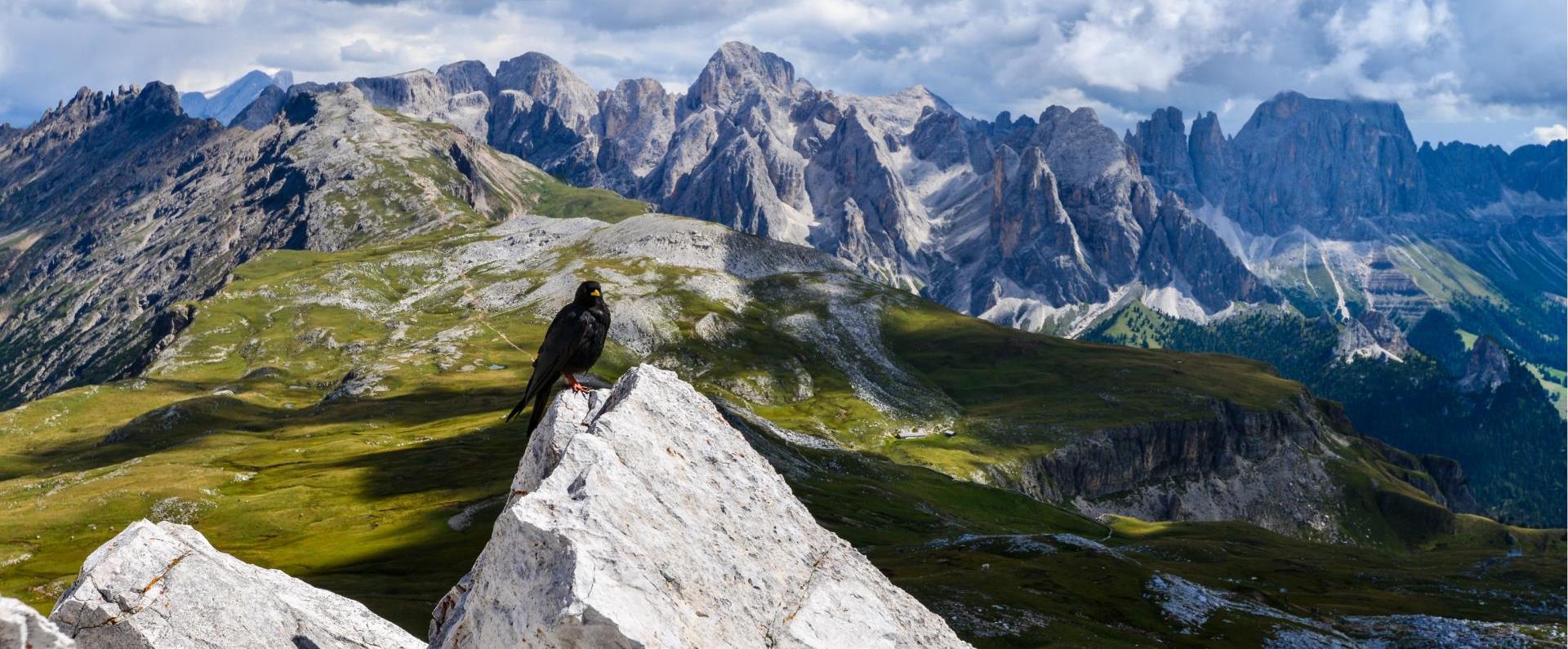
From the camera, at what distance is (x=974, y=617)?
75.4 metres

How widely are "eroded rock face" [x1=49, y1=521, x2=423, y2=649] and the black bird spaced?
6.75 meters

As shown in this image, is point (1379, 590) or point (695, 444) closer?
point (695, 444)

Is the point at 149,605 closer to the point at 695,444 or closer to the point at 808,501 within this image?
the point at 695,444

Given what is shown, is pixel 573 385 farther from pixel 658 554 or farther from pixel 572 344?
pixel 658 554

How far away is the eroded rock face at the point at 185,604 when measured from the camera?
22.6 meters

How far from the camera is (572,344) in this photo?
27.5m

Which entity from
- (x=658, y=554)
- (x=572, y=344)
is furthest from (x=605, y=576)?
(x=572, y=344)

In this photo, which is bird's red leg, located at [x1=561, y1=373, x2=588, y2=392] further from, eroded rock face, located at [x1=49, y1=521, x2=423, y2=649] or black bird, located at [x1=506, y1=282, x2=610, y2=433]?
eroded rock face, located at [x1=49, y1=521, x2=423, y2=649]

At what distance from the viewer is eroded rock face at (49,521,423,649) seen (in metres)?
22.6

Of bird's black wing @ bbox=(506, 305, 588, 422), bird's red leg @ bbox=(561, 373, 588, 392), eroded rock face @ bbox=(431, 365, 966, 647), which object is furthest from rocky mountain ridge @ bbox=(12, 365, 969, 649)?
bird's black wing @ bbox=(506, 305, 588, 422)

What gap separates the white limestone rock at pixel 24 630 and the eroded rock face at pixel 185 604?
6.89 m

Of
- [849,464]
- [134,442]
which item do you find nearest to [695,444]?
[849,464]

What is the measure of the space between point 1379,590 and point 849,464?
262 ft

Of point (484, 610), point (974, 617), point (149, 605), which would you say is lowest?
point (974, 617)
